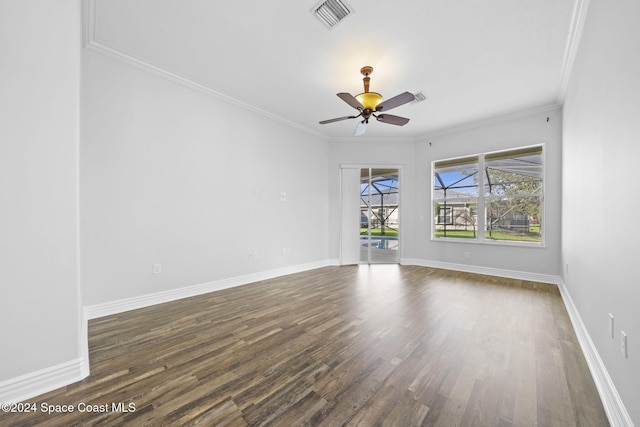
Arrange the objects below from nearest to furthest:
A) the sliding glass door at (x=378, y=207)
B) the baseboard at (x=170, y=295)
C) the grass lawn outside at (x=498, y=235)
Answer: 1. the baseboard at (x=170, y=295)
2. the grass lawn outside at (x=498, y=235)
3. the sliding glass door at (x=378, y=207)

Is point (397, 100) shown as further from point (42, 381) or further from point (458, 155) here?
point (42, 381)

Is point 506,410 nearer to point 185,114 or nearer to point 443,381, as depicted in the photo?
point 443,381

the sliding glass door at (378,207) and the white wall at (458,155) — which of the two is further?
the sliding glass door at (378,207)

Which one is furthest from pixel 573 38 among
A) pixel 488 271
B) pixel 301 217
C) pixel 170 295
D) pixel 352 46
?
pixel 170 295

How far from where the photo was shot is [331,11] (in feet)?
7.47

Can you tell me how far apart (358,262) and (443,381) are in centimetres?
417

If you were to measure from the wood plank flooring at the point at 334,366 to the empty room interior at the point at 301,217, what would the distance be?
18 mm

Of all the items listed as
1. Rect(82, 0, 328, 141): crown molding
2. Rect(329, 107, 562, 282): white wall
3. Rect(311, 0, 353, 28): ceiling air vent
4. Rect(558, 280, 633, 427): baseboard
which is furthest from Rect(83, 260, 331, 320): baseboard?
Rect(558, 280, 633, 427): baseboard

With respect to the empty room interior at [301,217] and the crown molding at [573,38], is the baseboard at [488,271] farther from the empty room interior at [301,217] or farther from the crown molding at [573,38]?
the crown molding at [573,38]

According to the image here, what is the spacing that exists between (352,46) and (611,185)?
2502mm

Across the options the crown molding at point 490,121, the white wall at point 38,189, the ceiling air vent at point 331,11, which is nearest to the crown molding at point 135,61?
the white wall at point 38,189

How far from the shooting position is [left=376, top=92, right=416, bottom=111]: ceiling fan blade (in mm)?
2795

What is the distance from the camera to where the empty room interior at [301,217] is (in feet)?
4.96

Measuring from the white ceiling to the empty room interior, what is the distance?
0.09 feet
